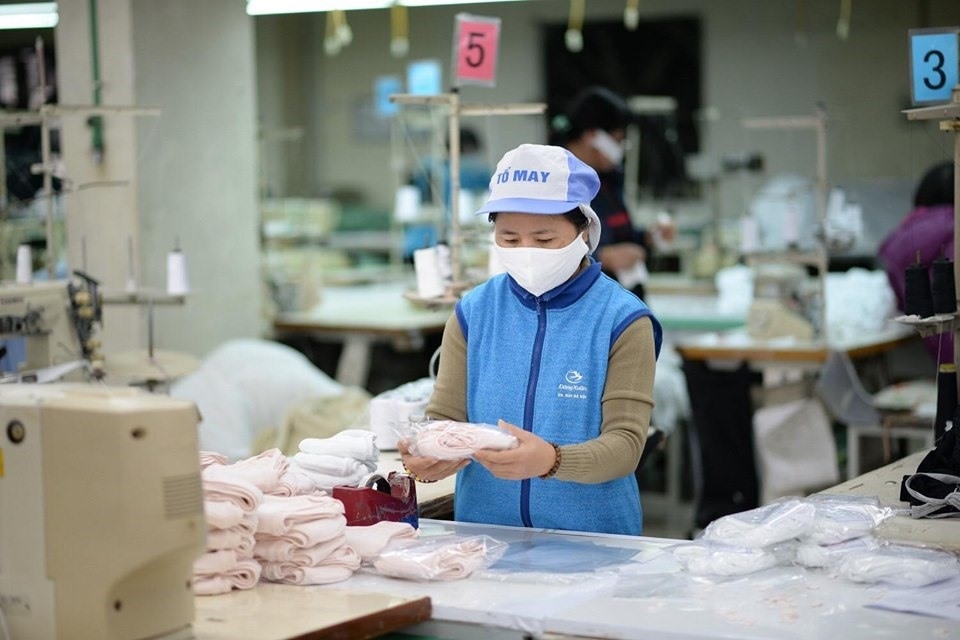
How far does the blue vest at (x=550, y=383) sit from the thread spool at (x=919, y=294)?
25.6 inches

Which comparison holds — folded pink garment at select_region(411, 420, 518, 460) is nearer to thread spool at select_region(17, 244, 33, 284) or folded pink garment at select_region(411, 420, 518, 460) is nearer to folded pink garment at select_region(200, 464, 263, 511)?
folded pink garment at select_region(200, 464, 263, 511)

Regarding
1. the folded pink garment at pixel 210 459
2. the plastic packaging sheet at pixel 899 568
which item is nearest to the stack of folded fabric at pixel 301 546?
the folded pink garment at pixel 210 459

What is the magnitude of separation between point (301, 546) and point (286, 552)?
0.03 meters

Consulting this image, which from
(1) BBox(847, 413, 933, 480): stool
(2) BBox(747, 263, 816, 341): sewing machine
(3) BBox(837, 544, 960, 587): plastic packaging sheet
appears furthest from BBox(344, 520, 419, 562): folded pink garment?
(2) BBox(747, 263, 816, 341): sewing machine

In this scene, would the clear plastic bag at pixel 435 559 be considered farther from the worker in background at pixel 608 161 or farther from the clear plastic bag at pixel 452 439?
the worker in background at pixel 608 161

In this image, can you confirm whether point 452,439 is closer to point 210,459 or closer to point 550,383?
point 550,383

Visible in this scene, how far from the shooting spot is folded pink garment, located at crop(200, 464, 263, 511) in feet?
7.11

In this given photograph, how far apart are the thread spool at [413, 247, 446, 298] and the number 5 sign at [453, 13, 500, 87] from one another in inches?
21.8

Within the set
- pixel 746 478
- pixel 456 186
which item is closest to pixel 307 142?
pixel 746 478

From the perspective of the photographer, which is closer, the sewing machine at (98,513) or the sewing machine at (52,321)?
the sewing machine at (98,513)

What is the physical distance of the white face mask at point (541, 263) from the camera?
8.11ft

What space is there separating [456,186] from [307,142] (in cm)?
885

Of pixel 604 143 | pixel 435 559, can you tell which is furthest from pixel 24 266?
pixel 435 559

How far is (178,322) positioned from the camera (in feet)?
19.2
